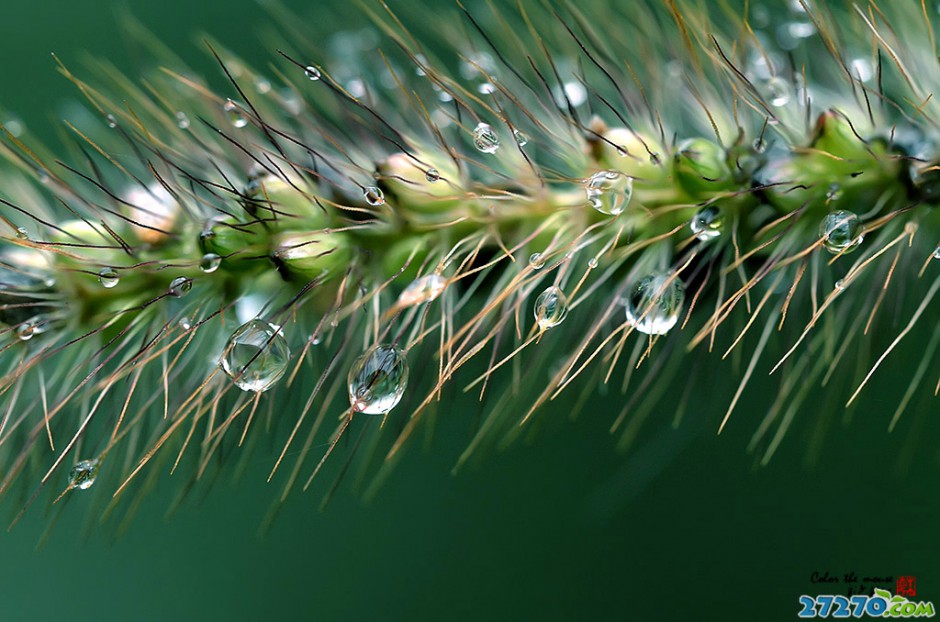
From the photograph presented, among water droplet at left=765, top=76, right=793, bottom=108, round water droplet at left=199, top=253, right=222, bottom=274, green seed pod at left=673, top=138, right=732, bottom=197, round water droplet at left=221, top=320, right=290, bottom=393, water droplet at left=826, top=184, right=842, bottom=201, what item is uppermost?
water droplet at left=765, top=76, right=793, bottom=108

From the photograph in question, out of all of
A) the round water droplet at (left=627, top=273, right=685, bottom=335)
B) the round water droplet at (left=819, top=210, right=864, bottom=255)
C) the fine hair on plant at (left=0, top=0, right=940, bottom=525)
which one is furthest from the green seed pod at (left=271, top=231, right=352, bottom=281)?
the round water droplet at (left=819, top=210, right=864, bottom=255)

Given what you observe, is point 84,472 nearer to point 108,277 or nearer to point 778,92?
point 108,277

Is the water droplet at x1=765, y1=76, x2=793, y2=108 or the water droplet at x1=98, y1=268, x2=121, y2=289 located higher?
the water droplet at x1=765, y1=76, x2=793, y2=108

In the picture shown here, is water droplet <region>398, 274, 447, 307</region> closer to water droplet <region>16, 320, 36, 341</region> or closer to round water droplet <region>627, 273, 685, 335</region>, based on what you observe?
round water droplet <region>627, 273, 685, 335</region>

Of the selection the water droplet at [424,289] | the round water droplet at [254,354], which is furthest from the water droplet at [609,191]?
the round water droplet at [254,354]

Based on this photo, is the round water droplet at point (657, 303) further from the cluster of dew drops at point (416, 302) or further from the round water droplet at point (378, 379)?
the round water droplet at point (378, 379)

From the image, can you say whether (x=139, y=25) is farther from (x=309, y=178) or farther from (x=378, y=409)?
(x=378, y=409)

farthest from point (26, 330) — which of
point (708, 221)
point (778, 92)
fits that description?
point (778, 92)
